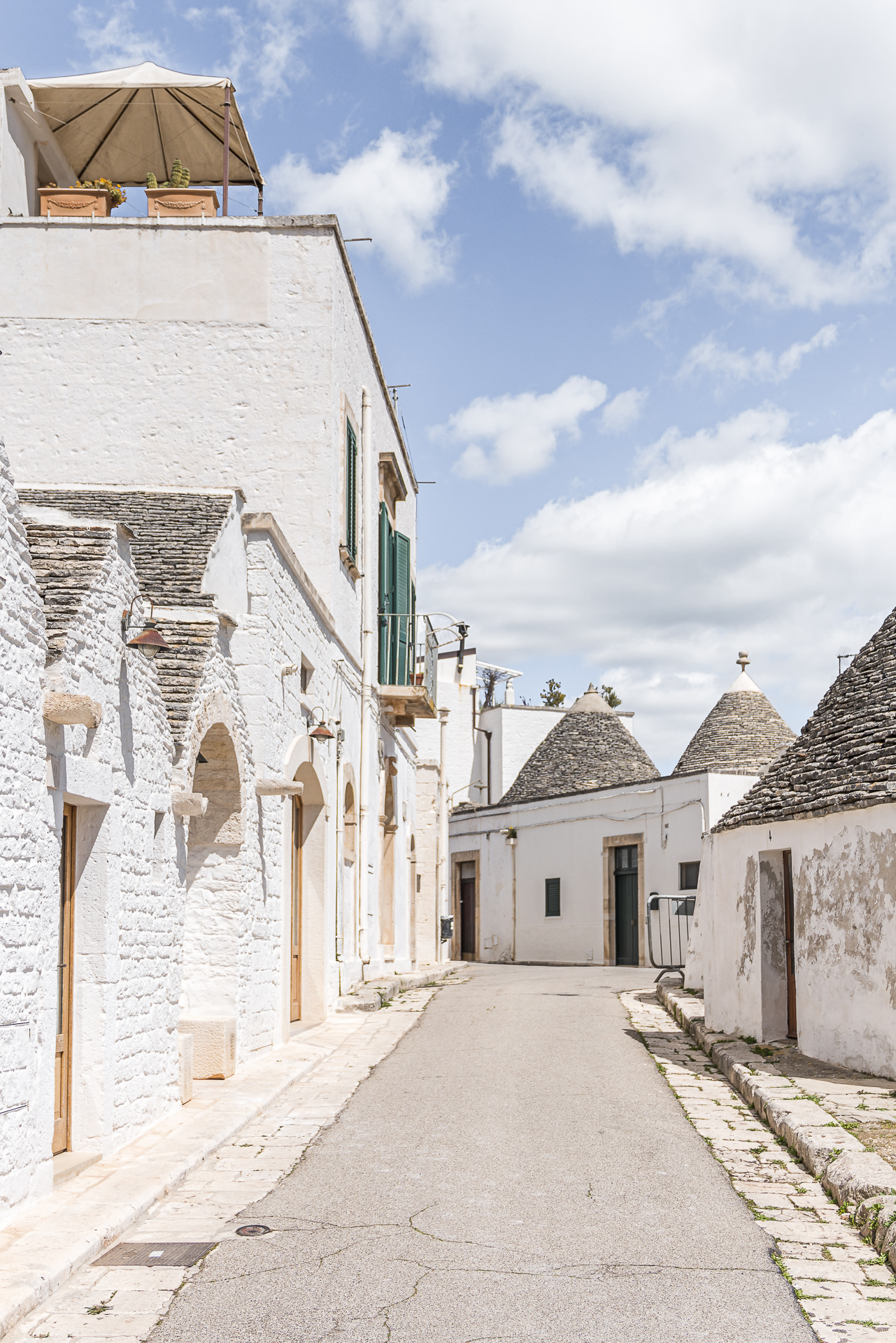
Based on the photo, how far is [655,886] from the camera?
1078 inches

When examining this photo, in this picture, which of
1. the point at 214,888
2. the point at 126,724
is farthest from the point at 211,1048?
the point at 126,724

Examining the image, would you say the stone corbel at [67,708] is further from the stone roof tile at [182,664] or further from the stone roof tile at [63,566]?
the stone roof tile at [182,664]

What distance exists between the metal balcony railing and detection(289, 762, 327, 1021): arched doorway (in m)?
4.48

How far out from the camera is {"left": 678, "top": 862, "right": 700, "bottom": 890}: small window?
26.5 meters

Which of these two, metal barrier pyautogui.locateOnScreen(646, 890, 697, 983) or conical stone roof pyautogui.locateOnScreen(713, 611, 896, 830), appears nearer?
conical stone roof pyautogui.locateOnScreen(713, 611, 896, 830)

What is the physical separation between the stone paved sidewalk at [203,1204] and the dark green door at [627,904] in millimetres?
17278

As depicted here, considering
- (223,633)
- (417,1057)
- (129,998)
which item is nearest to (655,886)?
(417,1057)

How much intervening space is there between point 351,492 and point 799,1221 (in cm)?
1119

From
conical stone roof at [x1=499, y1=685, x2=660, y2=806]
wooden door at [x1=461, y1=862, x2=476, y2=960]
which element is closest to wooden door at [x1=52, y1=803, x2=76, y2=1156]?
conical stone roof at [x1=499, y1=685, x2=660, y2=806]

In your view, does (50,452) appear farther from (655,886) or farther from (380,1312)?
(655,886)

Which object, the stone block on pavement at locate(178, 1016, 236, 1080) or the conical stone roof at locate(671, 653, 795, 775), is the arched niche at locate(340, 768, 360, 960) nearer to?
the stone block on pavement at locate(178, 1016, 236, 1080)

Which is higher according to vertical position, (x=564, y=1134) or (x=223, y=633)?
(x=223, y=633)

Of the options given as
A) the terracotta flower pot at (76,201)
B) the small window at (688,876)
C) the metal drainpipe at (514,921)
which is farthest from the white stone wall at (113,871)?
the metal drainpipe at (514,921)

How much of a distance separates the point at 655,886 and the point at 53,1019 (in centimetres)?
2222
